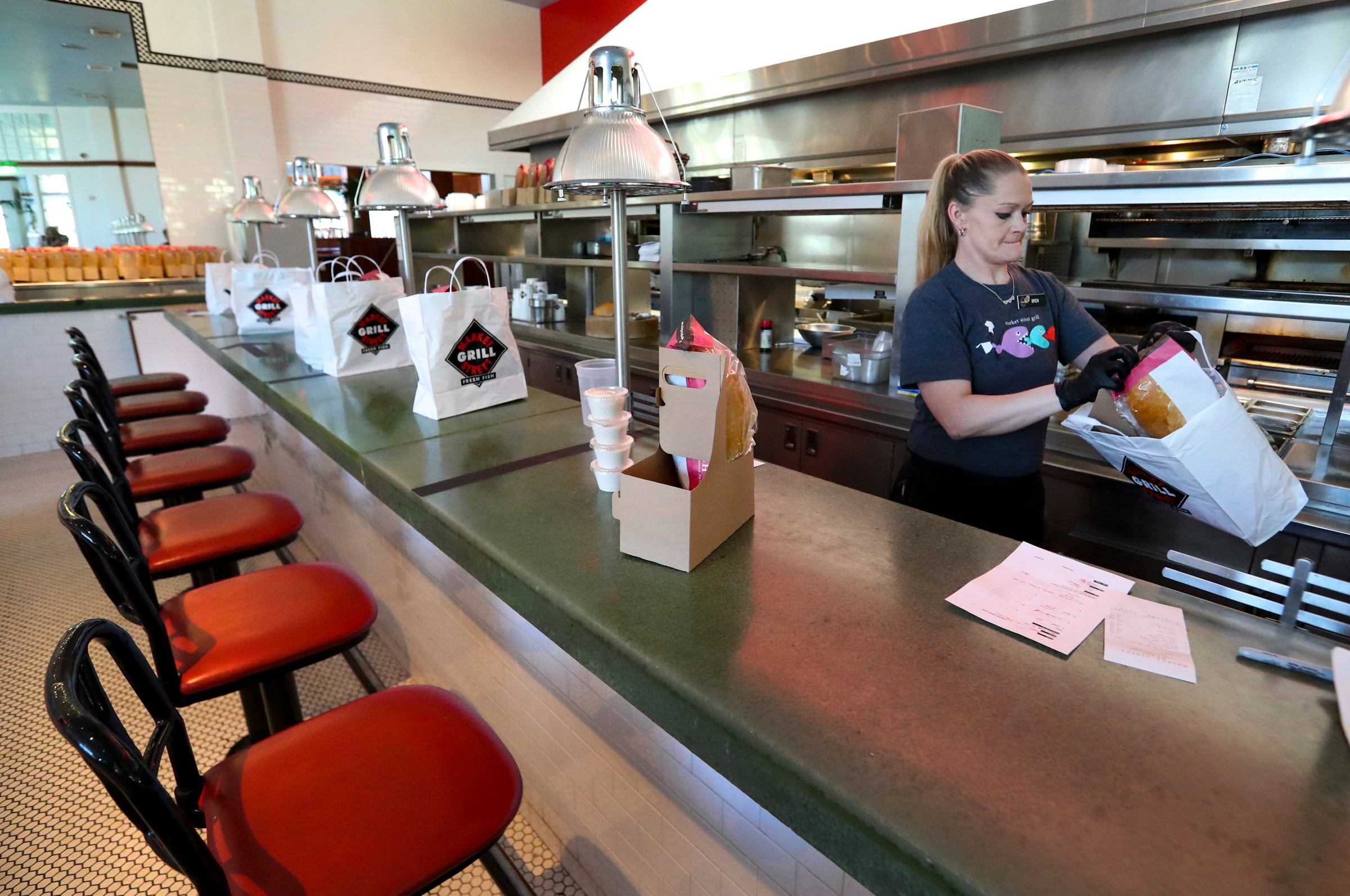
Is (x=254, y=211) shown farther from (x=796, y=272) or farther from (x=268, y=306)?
(x=796, y=272)

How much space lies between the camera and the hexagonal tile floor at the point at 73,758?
1898 mm

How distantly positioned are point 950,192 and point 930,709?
156cm

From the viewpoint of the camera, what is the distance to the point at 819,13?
14.5 feet

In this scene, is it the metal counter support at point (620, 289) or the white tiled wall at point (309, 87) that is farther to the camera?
the white tiled wall at point (309, 87)

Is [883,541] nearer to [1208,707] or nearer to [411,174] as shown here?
[1208,707]

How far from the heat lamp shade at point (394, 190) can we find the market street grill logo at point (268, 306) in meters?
1.51

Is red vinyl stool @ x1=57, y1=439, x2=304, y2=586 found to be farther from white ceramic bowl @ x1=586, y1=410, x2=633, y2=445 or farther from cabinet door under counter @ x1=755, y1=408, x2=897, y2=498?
cabinet door under counter @ x1=755, y1=408, x2=897, y2=498

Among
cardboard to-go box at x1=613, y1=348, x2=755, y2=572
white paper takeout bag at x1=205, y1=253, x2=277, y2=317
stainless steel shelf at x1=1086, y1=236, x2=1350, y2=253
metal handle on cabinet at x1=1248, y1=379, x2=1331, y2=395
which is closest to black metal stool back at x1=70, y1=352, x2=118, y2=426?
white paper takeout bag at x1=205, y1=253, x2=277, y2=317

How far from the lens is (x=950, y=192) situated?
1944 millimetres

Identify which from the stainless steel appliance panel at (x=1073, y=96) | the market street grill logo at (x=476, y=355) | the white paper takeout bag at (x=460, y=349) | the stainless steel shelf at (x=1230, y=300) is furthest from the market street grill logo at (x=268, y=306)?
the stainless steel shelf at (x=1230, y=300)

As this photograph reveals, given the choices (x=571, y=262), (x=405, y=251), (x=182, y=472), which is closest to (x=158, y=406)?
(x=182, y=472)

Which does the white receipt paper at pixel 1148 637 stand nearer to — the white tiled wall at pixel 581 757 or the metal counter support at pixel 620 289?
the white tiled wall at pixel 581 757

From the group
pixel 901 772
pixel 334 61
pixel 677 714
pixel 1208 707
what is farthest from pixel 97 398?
pixel 334 61

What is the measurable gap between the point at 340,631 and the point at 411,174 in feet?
6.43
